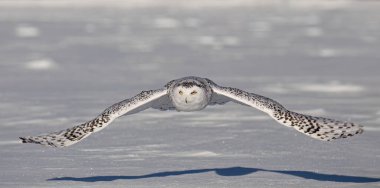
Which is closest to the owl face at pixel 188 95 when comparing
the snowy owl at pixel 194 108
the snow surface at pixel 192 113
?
the snowy owl at pixel 194 108

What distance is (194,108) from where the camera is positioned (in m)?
A: 16.3

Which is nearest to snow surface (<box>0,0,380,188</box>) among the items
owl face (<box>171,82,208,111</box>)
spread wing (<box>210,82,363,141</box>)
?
spread wing (<box>210,82,363,141</box>)

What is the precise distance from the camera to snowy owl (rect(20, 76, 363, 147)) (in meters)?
15.1

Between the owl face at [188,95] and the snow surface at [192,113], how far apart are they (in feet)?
3.55

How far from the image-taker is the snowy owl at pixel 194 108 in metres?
15.1

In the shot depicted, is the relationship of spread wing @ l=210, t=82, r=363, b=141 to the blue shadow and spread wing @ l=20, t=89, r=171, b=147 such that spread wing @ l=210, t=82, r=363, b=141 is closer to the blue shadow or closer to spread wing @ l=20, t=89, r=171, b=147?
the blue shadow

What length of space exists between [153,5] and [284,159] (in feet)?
169

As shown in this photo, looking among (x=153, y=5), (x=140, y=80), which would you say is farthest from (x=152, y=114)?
(x=153, y=5)

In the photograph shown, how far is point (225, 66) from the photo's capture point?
3359 centimetres

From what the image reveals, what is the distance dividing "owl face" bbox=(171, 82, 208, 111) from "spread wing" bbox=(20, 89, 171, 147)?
414 millimetres

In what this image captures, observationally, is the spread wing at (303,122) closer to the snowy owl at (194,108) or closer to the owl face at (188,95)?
the snowy owl at (194,108)

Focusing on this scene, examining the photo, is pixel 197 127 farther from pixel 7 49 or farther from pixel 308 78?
pixel 7 49

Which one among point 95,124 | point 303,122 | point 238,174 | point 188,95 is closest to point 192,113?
point 238,174

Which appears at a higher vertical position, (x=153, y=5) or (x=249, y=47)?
(x=153, y=5)
